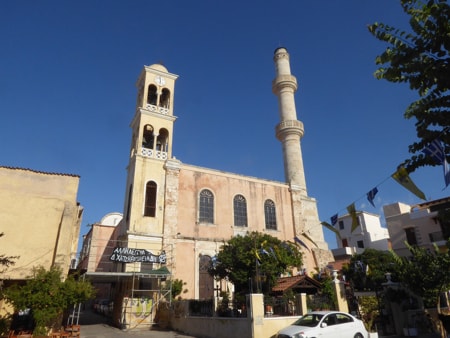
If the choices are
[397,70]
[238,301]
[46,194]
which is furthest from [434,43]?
[46,194]

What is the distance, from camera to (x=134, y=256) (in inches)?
682

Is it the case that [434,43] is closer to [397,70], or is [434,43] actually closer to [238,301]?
[397,70]

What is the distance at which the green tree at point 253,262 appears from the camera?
15.1 m

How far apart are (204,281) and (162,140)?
34.9 ft

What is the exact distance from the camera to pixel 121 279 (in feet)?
62.9

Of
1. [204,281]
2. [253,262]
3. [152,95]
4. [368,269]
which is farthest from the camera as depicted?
[368,269]

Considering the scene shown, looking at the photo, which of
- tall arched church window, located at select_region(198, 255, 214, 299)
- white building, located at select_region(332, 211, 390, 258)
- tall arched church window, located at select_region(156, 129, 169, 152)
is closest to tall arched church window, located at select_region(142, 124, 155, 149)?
tall arched church window, located at select_region(156, 129, 169, 152)

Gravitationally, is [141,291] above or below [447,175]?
below

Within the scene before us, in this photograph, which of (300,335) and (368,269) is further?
Answer: (368,269)

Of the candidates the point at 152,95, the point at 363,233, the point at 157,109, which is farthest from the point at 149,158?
the point at 363,233

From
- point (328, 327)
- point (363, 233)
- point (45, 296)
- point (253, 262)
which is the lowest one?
point (328, 327)

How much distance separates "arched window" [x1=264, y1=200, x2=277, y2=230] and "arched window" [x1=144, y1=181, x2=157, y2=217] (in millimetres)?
8799

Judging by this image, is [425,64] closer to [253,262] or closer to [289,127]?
[253,262]

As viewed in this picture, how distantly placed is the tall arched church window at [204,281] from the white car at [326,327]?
32.5 feet
